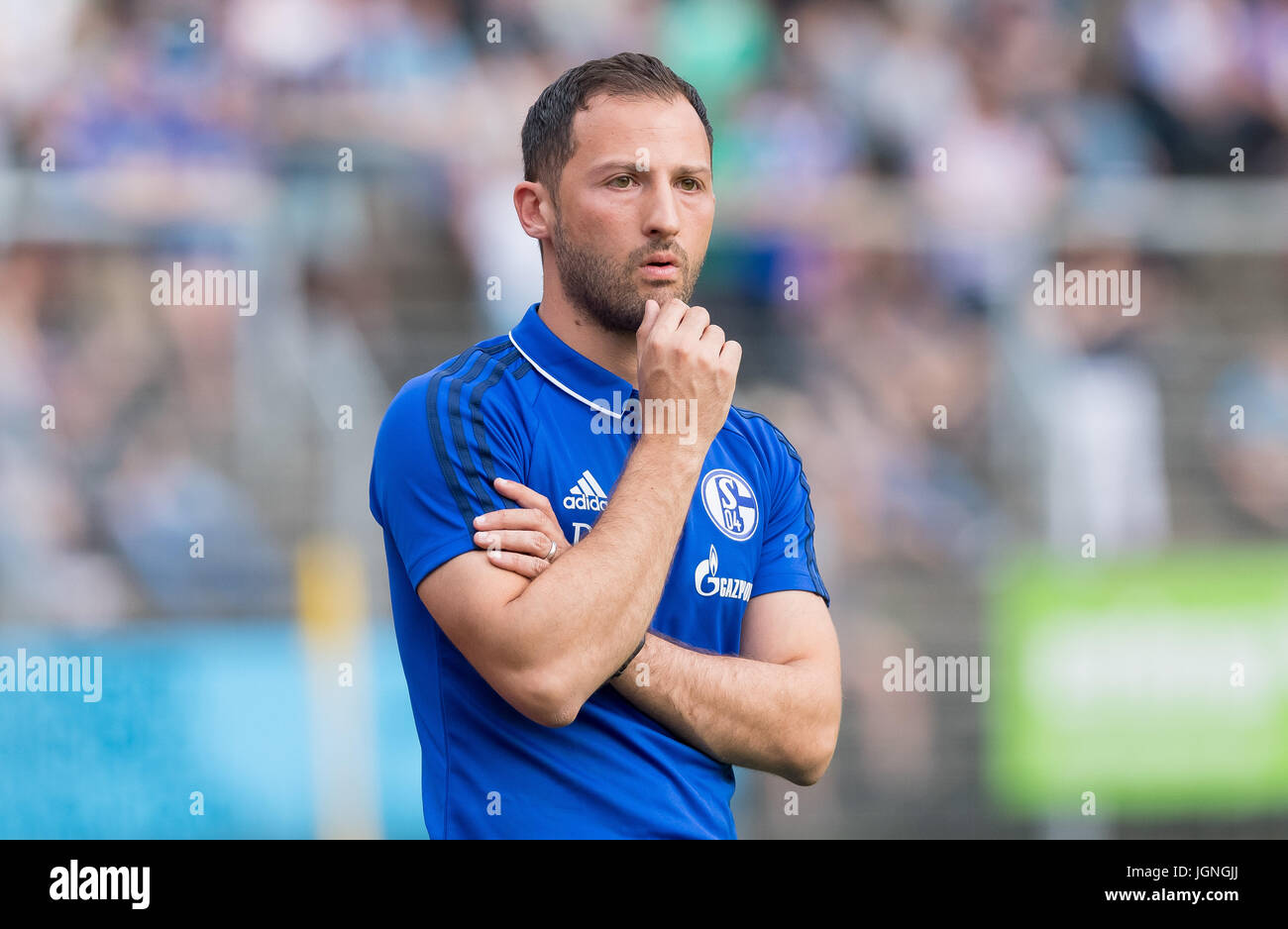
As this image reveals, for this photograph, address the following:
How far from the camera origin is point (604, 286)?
2.87 meters

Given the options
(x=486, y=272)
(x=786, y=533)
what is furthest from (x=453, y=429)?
(x=486, y=272)

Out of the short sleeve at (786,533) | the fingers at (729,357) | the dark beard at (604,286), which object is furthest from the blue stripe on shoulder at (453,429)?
the short sleeve at (786,533)

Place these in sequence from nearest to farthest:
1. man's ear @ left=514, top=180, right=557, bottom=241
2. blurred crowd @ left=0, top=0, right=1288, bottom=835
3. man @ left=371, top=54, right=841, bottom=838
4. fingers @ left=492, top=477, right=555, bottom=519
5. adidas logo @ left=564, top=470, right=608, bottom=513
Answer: man @ left=371, top=54, right=841, bottom=838 → fingers @ left=492, top=477, right=555, bottom=519 → adidas logo @ left=564, top=470, right=608, bottom=513 → man's ear @ left=514, top=180, right=557, bottom=241 → blurred crowd @ left=0, top=0, right=1288, bottom=835

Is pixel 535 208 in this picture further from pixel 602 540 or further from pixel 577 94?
pixel 602 540

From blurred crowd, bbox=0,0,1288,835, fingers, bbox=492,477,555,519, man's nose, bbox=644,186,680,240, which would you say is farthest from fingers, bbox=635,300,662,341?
blurred crowd, bbox=0,0,1288,835

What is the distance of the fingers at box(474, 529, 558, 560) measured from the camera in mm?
2553

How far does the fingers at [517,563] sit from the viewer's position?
2541mm

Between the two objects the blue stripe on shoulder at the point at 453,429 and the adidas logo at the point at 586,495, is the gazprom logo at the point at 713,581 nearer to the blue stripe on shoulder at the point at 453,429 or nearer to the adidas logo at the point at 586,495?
the adidas logo at the point at 586,495

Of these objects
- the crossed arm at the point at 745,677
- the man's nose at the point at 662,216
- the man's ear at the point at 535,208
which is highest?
the man's ear at the point at 535,208

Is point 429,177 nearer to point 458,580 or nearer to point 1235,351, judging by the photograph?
point 1235,351

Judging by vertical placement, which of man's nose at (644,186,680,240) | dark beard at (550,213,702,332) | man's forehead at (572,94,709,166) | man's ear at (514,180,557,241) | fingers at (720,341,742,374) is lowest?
fingers at (720,341,742,374)

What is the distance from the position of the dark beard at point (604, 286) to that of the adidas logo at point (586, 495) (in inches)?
13.1

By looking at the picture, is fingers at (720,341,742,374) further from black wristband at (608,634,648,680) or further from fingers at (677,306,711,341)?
black wristband at (608,634,648,680)

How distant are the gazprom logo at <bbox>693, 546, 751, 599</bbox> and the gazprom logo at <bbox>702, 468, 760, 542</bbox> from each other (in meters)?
0.08
